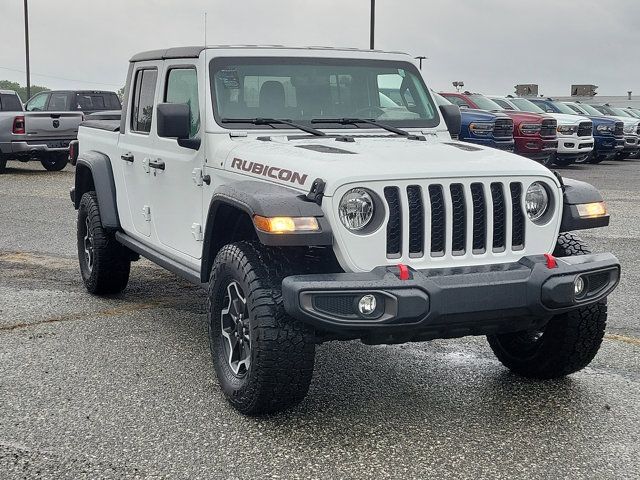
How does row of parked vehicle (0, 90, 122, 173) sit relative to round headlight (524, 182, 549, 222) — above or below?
below

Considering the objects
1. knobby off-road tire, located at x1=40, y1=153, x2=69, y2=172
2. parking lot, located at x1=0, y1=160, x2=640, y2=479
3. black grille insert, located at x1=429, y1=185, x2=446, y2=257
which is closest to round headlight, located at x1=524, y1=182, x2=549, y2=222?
black grille insert, located at x1=429, y1=185, x2=446, y2=257

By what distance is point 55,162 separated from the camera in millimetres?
20766

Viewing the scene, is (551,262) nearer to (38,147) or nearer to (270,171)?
(270,171)

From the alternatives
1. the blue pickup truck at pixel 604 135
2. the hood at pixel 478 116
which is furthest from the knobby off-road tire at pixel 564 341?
the blue pickup truck at pixel 604 135

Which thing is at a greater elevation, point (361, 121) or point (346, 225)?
point (361, 121)

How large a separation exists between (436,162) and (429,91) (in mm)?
1742

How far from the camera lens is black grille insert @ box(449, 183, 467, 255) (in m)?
4.35

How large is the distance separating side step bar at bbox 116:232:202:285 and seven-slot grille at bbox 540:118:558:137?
51.5ft

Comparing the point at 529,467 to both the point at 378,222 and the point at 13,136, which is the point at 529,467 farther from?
the point at 13,136

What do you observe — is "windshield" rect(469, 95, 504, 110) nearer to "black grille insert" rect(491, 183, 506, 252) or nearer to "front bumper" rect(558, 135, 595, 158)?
"front bumper" rect(558, 135, 595, 158)

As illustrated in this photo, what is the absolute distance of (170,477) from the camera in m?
3.84

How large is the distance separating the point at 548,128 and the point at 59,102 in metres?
11.3

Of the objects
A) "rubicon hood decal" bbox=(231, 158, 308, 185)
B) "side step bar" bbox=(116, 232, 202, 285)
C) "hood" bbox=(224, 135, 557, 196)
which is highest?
"hood" bbox=(224, 135, 557, 196)

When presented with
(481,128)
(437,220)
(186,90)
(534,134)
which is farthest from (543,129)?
(437,220)
